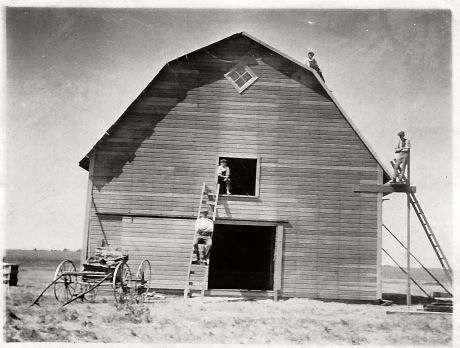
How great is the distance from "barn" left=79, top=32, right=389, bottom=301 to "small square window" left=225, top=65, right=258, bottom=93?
0.03m

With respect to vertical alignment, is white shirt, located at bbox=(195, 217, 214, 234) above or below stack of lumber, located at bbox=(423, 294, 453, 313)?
above

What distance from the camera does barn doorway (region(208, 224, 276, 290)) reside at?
22094mm

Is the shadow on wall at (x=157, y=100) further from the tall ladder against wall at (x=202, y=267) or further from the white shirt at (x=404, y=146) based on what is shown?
the white shirt at (x=404, y=146)

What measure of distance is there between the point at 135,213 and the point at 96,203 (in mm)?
1311

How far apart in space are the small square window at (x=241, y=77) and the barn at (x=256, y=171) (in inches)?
1.3

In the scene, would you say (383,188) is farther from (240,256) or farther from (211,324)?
(240,256)

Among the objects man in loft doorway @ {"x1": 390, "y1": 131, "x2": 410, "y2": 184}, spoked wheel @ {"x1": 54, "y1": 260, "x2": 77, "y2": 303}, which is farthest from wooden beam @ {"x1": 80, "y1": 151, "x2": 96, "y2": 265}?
man in loft doorway @ {"x1": 390, "y1": 131, "x2": 410, "y2": 184}

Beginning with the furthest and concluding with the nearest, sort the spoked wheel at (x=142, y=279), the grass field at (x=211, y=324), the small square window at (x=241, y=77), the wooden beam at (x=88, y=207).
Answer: the small square window at (x=241, y=77)
the wooden beam at (x=88, y=207)
the spoked wheel at (x=142, y=279)
the grass field at (x=211, y=324)

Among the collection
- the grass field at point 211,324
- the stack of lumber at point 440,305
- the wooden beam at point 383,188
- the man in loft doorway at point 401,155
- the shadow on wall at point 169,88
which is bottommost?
the grass field at point 211,324

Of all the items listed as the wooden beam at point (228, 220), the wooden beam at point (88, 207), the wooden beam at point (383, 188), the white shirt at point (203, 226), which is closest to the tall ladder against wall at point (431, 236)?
the wooden beam at point (383, 188)

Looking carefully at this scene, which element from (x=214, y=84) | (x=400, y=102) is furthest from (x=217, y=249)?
(x=400, y=102)

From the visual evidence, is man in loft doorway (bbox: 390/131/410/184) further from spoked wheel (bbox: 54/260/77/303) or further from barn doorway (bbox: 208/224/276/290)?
spoked wheel (bbox: 54/260/77/303)

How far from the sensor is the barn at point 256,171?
1588cm

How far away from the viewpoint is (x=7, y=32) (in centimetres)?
1216
